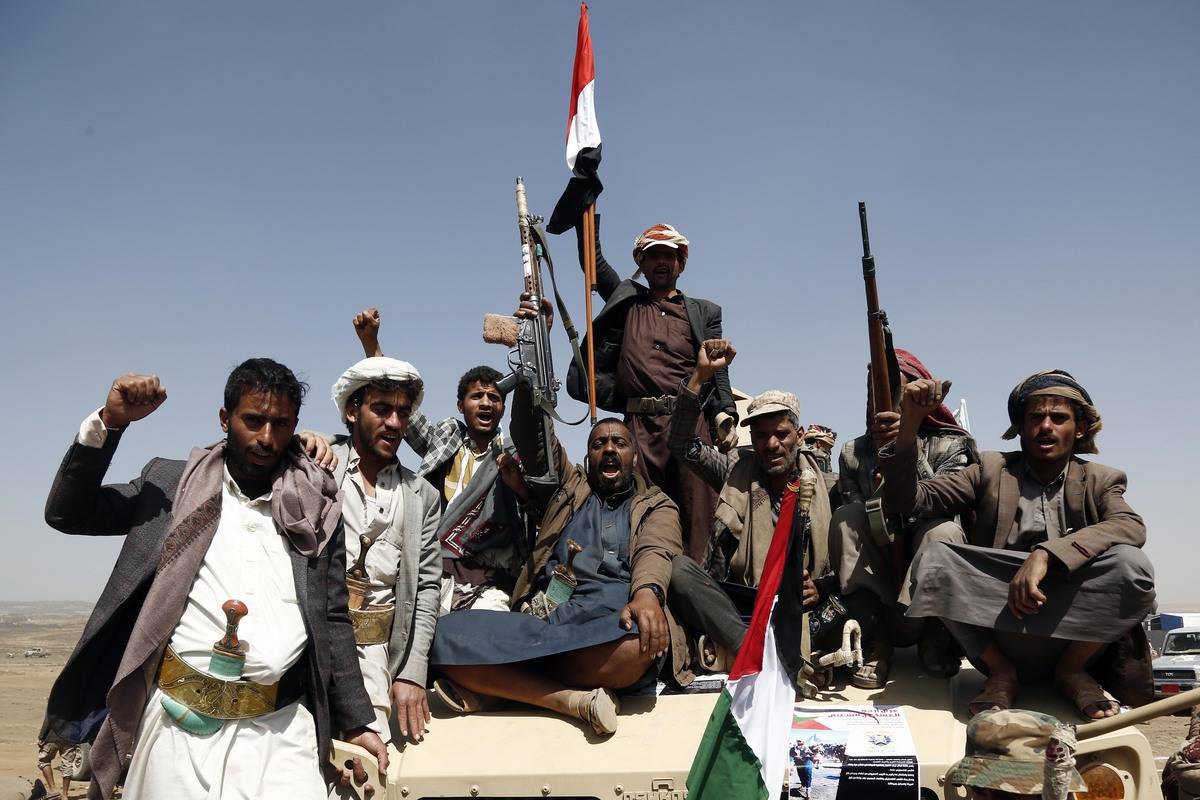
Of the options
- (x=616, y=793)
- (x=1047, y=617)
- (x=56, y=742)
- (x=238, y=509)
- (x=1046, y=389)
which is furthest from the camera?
(x=1046, y=389)

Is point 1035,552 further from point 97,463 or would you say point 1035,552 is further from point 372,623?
point 97,463

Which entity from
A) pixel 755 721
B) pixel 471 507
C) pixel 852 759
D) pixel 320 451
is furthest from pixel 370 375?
pixel 852 759

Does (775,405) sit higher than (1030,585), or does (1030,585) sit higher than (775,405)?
(775,405)

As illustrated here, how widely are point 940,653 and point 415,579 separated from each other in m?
2.58

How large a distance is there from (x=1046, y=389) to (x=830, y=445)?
3.51 m

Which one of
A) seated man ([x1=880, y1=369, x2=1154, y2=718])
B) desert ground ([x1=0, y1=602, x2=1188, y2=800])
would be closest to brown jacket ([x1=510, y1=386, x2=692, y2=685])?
seated man ([x1=880, y1=369, x2=1154, y2=718])

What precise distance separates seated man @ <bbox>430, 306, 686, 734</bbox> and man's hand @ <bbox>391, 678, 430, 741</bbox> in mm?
232

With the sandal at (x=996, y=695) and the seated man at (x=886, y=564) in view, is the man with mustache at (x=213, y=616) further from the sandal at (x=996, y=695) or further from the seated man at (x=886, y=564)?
the sandal at (x=996, y=695)

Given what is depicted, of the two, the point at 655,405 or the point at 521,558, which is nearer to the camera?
the point at 521,558

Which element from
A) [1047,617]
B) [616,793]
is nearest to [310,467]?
[616,793]

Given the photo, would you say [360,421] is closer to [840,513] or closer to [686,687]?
[686,687]

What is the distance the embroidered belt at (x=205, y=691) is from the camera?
10.6 ft

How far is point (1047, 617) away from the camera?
4125mm

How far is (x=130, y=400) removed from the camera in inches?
129
